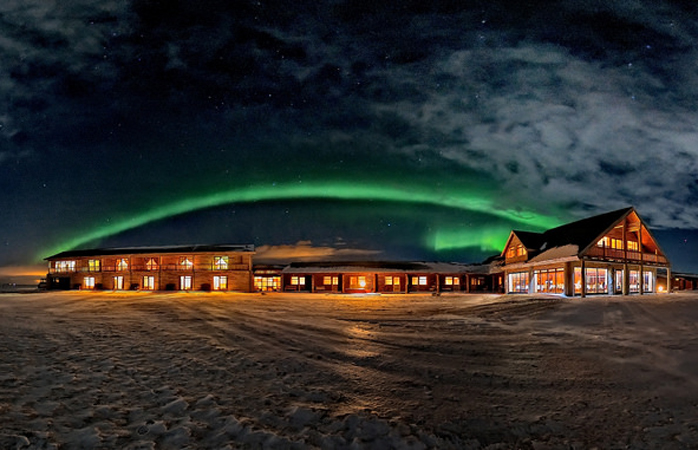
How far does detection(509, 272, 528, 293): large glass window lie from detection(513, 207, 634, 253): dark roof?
2.80m

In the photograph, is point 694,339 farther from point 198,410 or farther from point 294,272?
point 294,272

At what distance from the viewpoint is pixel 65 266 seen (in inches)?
2004

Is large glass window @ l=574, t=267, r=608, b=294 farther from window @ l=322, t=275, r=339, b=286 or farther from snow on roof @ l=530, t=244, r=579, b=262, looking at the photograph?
window @ l=322, t=275, r=339, b=286

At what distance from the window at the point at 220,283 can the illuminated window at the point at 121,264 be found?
38.9 feet

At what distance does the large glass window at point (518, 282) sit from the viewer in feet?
114

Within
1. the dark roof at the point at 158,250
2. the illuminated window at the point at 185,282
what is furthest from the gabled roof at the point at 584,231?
the illuminated window at the point at 185,282

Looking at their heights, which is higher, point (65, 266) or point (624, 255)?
point (624, 255)

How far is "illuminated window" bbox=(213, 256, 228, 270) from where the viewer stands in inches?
1785

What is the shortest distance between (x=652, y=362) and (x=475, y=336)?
449cm

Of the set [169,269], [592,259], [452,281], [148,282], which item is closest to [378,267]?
[452,281]

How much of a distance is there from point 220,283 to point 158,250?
30.3 feet

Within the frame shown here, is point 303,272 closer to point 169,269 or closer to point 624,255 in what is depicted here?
point 169,269

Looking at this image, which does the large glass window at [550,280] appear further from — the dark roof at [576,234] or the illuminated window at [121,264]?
the illuminated window at [121,264]

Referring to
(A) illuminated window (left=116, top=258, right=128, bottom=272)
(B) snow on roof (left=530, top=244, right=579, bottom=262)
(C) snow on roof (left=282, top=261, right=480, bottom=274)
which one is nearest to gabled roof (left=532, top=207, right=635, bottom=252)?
(B) snow on roof (left=530, top=244, right=579, bottom=262)
